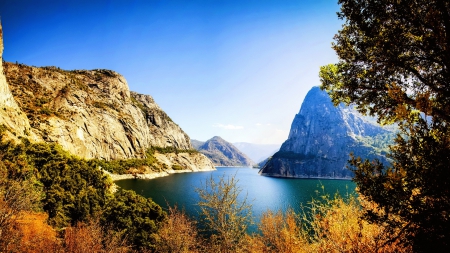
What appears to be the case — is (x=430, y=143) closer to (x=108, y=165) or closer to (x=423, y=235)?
(x=423, y=235)

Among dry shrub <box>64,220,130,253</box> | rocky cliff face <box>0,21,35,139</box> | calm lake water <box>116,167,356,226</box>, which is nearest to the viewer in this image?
dry shrub <box>64,220,130,253</box>

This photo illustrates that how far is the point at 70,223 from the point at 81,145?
6176 centimetres

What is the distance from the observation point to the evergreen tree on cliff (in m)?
4.22

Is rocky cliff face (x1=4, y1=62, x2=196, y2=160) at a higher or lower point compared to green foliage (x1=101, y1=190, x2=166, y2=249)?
higher

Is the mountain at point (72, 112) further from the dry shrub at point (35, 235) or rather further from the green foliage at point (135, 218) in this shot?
the green foliage at point (135, 218)

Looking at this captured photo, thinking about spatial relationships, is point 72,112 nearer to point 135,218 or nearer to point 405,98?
point 135,218

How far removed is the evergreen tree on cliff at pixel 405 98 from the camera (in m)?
4.22

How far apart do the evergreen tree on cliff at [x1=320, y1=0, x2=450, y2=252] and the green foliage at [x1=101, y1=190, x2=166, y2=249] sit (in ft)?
73.4

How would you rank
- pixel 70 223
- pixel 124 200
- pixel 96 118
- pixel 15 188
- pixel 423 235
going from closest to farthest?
pixel 423 235 < pixel 15 188 < pixel 70 223 < pixel 124 200 < pixel 96 118

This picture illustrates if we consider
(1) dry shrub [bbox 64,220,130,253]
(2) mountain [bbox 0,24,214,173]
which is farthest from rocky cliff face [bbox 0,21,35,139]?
(1) dry shrub [bbox 64,220,130,253]

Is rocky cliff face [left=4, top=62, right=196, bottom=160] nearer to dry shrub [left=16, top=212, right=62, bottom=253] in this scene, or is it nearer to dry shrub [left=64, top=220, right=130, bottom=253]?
dry shrub [left=16, top=212, right=62, bottom=253]

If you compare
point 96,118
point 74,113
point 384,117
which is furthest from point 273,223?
point 96,118

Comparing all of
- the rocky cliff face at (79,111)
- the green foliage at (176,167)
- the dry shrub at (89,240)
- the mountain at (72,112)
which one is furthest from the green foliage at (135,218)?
the green foliage at (176,167)

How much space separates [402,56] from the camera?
22.0 ft
